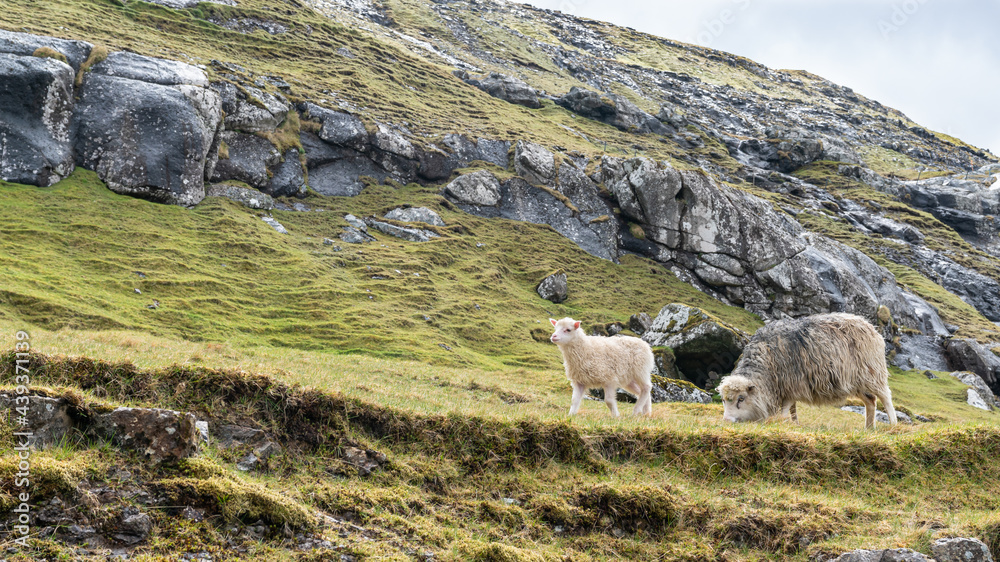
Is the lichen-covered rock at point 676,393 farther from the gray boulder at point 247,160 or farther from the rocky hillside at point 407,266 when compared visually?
the gray boulder at point 247,160

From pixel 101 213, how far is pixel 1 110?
29.1 ft

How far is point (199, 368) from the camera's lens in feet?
30.9

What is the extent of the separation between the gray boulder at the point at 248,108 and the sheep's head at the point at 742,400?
47249 millimetres

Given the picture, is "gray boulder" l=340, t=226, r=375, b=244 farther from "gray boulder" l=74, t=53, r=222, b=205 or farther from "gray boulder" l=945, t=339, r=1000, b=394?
"gray boulder" l=945, t=339, r=1000, b=394

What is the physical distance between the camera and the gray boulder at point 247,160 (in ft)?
151

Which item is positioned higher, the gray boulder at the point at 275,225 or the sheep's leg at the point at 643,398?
the sheep's leg at the point at 643,398

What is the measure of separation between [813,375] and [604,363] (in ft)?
19.6

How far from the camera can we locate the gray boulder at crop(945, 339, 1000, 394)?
1961 inches

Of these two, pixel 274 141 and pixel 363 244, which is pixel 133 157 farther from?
pixel 363 244

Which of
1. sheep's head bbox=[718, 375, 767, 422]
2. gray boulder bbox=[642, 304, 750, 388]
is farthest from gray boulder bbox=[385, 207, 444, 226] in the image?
sheep's head bbox=[718, 375, 767, 422]

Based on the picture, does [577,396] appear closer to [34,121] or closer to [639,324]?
[639,324]

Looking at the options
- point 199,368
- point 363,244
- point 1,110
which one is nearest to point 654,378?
point 199,368

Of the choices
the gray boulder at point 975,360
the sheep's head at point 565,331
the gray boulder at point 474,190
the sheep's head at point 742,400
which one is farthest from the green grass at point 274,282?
the gray boulder at point 975,360

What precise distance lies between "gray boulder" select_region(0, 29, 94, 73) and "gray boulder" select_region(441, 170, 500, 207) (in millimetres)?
32173
